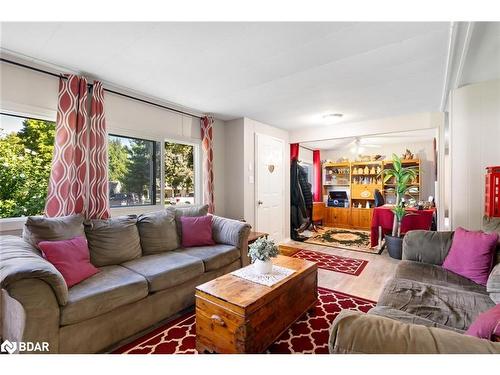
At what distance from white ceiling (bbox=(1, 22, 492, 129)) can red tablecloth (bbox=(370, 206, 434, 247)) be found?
1810 mm

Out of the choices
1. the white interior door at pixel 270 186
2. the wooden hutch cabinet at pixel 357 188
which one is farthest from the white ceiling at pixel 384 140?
the white interior door at pixel 270 186

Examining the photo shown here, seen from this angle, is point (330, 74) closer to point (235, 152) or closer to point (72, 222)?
point (235, 152)

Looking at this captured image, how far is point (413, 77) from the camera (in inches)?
99.7

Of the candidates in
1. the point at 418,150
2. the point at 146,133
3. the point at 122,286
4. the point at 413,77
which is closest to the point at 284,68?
the point at 413,77

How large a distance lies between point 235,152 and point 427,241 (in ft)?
9.37

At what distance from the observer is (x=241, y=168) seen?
403 centimetres

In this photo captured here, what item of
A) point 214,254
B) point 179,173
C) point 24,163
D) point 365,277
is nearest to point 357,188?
point 365,277

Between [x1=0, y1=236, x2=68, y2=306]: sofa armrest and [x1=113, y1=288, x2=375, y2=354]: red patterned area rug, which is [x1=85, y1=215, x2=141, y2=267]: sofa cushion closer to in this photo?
[x1=0, y1=236, x2=68, y2=306]: sofa armrest

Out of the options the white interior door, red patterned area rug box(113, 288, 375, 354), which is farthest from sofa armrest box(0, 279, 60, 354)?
the white interior door

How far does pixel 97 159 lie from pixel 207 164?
1.55 m

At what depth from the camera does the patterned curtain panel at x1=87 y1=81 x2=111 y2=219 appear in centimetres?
252

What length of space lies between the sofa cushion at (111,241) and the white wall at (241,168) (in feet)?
6.06

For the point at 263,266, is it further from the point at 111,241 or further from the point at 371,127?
the point at 371,127

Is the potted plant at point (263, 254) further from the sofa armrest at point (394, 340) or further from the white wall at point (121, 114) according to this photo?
the white wall at point (121, 114)
